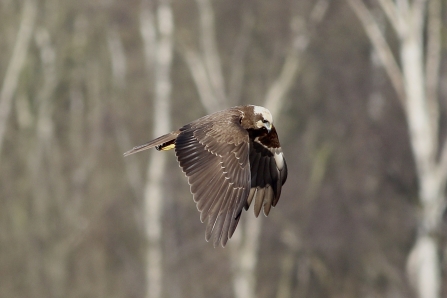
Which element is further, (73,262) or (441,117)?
(73,262)

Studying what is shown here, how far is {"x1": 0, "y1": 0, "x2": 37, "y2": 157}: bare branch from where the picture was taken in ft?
62.7

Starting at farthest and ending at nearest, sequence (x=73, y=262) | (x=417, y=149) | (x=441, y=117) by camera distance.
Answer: (x=73, y=262) → (x=441, y=117) → (x=417, y=149)

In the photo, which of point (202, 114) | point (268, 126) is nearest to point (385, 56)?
point (202, 114)

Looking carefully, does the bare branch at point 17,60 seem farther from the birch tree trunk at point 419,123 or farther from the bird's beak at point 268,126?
the bird's beak at point 268,126

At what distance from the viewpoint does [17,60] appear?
63.1ft

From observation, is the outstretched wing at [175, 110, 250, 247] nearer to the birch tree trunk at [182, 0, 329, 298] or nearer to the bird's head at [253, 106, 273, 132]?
the bird's head at [253, 106, 273, 132]

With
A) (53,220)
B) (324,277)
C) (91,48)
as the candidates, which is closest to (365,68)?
(324,277)

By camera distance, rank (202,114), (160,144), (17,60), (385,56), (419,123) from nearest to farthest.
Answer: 1. (160,144)
2. (419,123)
3. (385,56)
4. (202,114)
5. (17,60)

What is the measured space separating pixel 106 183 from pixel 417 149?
7.70 m

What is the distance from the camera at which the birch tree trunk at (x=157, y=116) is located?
620 inches

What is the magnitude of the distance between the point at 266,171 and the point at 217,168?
35.1 inches

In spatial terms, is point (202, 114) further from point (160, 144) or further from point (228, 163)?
point (228, 163)

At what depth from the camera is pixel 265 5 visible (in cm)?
1587

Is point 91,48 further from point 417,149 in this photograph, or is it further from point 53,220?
point 417,149
